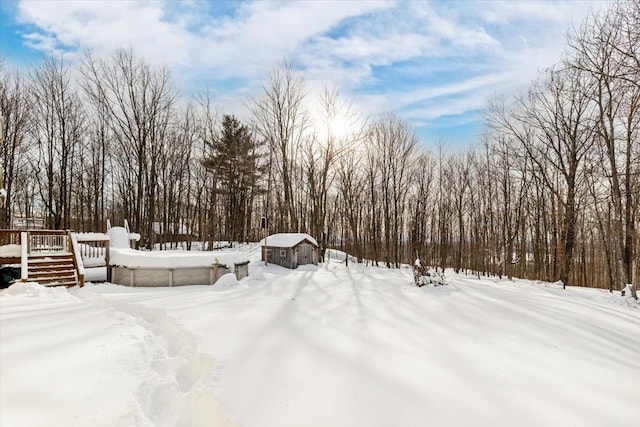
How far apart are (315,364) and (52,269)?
34.1 ft

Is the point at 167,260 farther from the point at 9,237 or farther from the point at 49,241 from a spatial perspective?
the point at 9,237

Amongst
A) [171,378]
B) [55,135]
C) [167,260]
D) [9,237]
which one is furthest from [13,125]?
[171,378]

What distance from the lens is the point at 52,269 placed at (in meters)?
10.1

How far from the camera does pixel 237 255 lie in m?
11.7

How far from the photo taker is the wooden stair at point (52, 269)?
959 cm

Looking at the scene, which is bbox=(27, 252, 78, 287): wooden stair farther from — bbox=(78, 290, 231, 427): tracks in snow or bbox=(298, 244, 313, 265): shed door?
bbox=(298, 244, 313, 265): shed door

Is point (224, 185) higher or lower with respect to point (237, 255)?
higher

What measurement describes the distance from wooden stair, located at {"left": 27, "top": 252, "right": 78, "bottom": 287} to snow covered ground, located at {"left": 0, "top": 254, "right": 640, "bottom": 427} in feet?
8.56

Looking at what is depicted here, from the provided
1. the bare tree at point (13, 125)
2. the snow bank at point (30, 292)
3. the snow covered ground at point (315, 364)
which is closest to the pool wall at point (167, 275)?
the snow bank at point (30, 292)

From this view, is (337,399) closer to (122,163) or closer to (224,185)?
(122,163)

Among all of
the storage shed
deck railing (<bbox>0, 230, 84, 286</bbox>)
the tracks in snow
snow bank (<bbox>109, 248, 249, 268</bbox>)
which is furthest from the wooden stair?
the storage shed

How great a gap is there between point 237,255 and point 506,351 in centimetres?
919

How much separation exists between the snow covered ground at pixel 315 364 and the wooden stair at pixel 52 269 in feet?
8.56

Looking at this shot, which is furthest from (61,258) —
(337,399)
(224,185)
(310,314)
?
(224,185)
